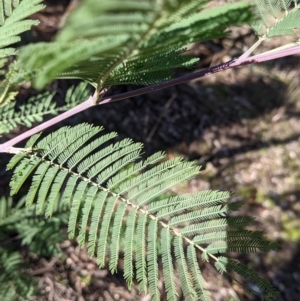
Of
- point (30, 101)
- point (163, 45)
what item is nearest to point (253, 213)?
point (30, 101)

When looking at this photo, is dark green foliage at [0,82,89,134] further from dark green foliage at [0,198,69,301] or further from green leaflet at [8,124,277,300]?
dark green foliage at [0,198,69,301]

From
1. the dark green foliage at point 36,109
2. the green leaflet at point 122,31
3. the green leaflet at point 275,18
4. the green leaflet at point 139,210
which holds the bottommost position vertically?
the green leaflet at point 139,210

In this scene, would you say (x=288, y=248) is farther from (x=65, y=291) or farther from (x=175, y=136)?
(x=65, y=291)

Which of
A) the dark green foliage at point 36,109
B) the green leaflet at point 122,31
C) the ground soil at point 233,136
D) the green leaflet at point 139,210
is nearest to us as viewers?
the green leaflet at point 122,31

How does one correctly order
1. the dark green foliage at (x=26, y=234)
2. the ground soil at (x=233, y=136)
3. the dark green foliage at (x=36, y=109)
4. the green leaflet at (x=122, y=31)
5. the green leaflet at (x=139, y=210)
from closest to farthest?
the green leaflet at (x=122, y=31)
the green leaflet at (x=139, y=210)
the dark green foliage at (x=36, y=109)
the dark green foliage at (x=26, y=234)
the ground soil at (x=233, y=136)

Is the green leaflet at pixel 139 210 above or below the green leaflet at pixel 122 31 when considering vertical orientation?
below

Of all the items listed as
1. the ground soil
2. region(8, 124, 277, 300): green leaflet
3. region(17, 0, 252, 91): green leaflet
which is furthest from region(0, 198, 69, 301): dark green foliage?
region(17, 0, 252, 91): green leaflet

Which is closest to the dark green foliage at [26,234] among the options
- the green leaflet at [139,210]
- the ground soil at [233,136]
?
the ground soil at [233,136]

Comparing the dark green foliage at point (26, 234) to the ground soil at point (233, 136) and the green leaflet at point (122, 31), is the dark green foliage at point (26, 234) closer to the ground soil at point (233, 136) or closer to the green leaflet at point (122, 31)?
the ground soil at point (233, 136)
